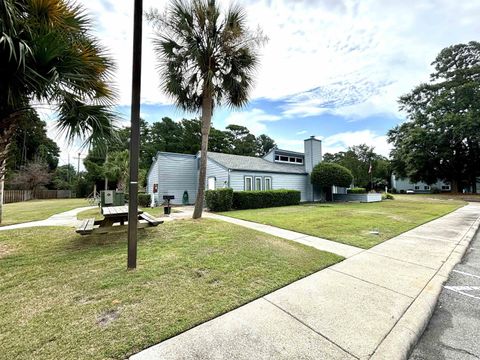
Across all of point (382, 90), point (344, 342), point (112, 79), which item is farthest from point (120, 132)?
point (382, 90)

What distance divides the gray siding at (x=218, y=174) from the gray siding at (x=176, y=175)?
1931 millimetres

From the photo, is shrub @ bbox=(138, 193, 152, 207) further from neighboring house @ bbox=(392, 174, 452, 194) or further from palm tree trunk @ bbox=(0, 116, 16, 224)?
neighboring house @ bbox=(392, 174, 452, 194)

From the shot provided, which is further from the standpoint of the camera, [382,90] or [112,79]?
[382,90]

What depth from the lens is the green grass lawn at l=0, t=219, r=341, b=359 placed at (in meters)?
1.96

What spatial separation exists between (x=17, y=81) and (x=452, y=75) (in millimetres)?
44029

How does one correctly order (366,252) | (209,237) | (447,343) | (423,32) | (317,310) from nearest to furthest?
(447,343) < (317,310) < (366,252) < (209,237) < (423,32)

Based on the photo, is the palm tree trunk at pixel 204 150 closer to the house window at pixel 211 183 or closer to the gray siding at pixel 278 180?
the gray siding at pixel 278 180

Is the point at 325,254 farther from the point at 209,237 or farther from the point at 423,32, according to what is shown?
the point at 423,32

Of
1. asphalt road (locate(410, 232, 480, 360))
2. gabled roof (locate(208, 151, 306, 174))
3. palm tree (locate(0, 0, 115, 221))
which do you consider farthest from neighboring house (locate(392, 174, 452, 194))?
palm tree (locate(0, 0, 115, 221))

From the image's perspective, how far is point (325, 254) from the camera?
15.0 feet

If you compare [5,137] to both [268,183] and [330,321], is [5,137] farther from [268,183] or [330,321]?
[268,183]

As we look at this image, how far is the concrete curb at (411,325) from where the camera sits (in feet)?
6.37

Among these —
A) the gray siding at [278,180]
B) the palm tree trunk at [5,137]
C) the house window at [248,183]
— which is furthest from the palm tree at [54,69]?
the house window at [248,183]

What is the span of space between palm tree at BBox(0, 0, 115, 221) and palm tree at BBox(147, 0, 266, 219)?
12.0ft
